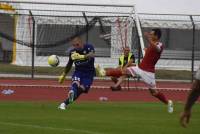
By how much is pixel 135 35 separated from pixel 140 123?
840 inches

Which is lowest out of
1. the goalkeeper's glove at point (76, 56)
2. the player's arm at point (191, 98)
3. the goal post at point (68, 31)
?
the player's arm at point (191, 98)

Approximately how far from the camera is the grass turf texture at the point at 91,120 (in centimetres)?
1420

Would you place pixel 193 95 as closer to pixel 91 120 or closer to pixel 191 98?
pixel 191 98

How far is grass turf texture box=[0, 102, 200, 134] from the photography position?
46.6ft

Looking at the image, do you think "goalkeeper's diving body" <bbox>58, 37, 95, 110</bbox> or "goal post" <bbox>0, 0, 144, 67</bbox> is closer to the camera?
"goalkeeper's diving body" <bbox>58, 37, 95, 110</bbox>

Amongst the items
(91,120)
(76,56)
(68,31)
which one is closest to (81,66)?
(76,56)

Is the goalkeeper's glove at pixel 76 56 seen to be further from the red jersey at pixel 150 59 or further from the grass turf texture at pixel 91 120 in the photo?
the red jersey at pixel 150 59

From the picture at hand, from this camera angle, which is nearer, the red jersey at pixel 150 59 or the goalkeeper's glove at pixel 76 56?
the red jersey at pixel 150 59

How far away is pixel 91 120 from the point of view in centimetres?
1636

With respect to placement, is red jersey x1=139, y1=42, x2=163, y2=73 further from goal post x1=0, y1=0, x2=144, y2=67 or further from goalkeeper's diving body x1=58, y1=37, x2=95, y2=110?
goal post x1=0, y1=0, x2=144, y2=67

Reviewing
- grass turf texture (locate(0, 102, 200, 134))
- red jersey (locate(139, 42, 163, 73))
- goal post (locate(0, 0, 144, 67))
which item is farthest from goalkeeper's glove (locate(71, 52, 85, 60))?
goal post (locate(0, 0, 144, 67))

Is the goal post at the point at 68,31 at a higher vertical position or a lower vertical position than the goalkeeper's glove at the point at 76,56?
higher

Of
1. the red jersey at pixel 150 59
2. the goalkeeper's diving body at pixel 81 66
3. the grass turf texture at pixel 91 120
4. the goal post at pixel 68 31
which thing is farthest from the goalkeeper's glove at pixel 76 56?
the goal post at pixel 68 31

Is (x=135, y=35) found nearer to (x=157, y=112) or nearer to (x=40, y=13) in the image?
(x=40, y=13)
